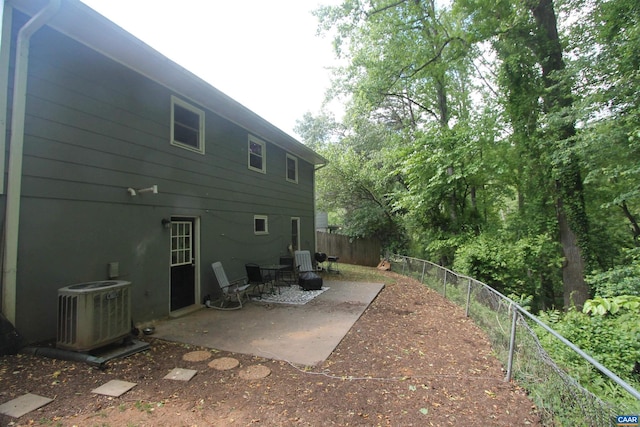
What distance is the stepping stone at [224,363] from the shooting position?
11.3 ft

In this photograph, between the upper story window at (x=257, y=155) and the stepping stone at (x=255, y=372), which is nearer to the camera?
the stepping stone at (x=255, y=372)

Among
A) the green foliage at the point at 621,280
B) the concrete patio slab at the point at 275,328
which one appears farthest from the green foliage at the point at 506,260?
the concrete patio slab at the point at 275,328

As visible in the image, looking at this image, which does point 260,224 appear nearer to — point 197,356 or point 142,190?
point 142,190

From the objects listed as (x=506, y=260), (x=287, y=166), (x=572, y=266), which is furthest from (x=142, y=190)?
(x=572, y=266)

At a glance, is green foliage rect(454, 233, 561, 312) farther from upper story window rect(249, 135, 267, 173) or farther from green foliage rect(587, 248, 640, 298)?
upper story window rect(249, 135, 267, 173)

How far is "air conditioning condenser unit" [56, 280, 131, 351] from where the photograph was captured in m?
3.32

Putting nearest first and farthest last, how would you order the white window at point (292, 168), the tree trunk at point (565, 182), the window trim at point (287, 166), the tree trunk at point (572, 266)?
the tree trunk at point (565, 182) < the tree trunk at point (572, 266) < the window trim at point (287, 166) < the white window at point (292, 168)

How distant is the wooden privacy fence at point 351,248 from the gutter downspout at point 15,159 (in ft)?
42.1

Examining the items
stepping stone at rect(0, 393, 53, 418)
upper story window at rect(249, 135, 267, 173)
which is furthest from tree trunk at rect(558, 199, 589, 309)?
stepping stone at rect(0, 393, 53, 418)

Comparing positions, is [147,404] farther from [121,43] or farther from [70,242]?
[121,43]

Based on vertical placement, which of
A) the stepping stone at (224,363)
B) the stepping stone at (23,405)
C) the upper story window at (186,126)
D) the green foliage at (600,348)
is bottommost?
the green foliage at (600,348)

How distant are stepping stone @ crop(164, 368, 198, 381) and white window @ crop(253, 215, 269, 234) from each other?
5245 millimetres

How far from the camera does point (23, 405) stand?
8.09 feet

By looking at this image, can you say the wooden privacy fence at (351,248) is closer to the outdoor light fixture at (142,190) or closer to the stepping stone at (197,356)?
the outdoor light fixture at (142,190)
